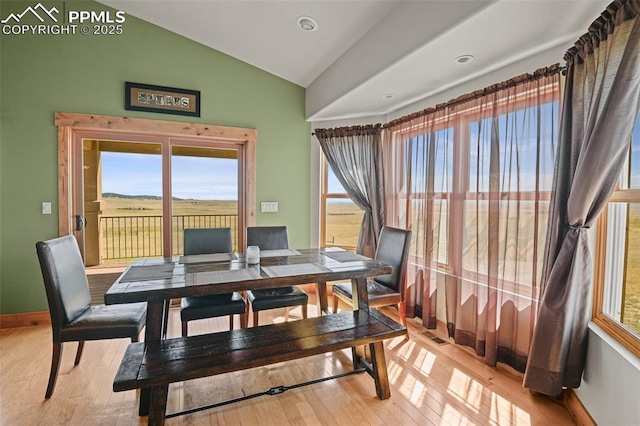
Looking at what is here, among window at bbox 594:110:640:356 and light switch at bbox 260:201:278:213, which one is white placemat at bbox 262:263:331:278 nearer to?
window at bbox 594:110:640:356

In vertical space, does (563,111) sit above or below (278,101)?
below

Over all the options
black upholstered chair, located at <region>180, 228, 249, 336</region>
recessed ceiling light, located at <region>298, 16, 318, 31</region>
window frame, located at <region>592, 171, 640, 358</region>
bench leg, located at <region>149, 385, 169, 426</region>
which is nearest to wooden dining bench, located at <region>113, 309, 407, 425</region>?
bench leg, located at <region>149, 385, 169, 426</region>

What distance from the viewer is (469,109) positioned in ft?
8.82

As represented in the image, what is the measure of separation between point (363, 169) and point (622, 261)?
2538mm

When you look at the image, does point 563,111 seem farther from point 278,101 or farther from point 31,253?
point 31,253

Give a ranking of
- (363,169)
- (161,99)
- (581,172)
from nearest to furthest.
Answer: (581,172) → (161,99) → (363,169)

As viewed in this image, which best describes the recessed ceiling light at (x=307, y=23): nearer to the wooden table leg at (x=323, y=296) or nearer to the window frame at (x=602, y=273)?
the wooden table leg at (x=323, y=296)

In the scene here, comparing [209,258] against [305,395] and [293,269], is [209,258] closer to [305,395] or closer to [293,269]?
[293,269]

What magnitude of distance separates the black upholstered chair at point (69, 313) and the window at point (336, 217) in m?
2.53

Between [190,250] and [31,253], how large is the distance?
1.73 metres

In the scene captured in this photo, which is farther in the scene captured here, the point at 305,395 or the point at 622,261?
the point at 305,395

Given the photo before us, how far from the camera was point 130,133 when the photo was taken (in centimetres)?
349

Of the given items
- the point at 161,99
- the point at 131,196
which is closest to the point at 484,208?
the point at 161,99

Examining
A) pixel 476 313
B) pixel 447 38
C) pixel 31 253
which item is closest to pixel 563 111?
pixel 447 38
